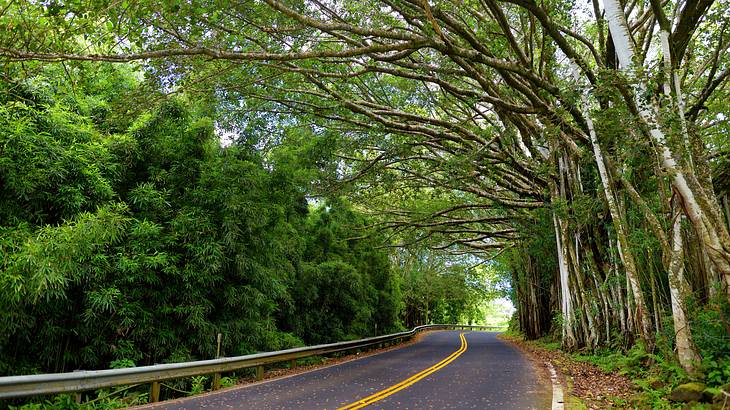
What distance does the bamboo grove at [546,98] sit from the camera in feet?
21.3

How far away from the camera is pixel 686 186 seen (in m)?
6.30

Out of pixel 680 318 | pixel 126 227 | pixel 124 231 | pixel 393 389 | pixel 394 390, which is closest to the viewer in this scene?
A: pixel 680 318

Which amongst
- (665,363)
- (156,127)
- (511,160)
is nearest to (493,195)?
(511,160)

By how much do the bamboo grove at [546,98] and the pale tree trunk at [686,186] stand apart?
0.07ft

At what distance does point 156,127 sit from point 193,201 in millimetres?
1570

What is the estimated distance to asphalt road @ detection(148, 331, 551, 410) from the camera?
6805mm

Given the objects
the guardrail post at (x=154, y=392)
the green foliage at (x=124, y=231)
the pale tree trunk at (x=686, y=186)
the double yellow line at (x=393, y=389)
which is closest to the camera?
the pale tree trunk at (x=686, y=186)

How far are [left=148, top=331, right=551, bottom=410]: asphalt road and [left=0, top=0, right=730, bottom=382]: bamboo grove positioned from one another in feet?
7.89

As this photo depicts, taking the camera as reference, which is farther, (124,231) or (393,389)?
(393,389)

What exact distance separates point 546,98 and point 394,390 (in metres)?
6.10

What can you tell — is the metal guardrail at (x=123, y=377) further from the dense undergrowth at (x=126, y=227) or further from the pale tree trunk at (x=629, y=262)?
the pale tree trunk at (x=629, y=262)

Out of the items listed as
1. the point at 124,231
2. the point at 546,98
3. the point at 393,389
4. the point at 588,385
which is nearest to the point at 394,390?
the point at 393,389

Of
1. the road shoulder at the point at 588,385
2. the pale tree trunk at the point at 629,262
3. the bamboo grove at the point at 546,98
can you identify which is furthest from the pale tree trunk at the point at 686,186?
the road shoulder at the point at 588,385

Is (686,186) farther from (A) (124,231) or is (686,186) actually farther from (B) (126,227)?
(B) (126,227)
